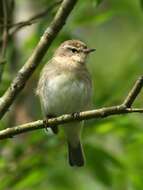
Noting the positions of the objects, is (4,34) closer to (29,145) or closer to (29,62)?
(29,62)

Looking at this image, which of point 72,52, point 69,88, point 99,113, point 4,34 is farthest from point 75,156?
point 99,113

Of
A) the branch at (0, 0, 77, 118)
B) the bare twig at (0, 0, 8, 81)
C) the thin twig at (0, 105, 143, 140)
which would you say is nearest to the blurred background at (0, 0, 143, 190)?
the bare twig at (0, 0, 8, 81)

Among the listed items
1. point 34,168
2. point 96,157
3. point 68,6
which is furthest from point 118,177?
point 68,6

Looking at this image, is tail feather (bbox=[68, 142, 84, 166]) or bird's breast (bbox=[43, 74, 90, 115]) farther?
tail feather (bbox=[68, 142, 84, 166])

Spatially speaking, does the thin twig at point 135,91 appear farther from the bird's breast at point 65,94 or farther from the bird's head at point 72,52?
the bird's head at point 72,52

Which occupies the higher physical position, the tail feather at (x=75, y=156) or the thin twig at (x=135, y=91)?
the thin twig at (x=135, y=91)

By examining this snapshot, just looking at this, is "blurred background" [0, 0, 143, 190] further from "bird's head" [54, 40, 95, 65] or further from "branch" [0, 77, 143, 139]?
"branch" [0, 77, 143, 139]

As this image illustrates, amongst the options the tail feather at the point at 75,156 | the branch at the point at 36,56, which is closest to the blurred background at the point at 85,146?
the tail feather at the point at 75,156

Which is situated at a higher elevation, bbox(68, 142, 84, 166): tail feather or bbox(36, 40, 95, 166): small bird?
bbox(36, 40, 95, 166): small bird
